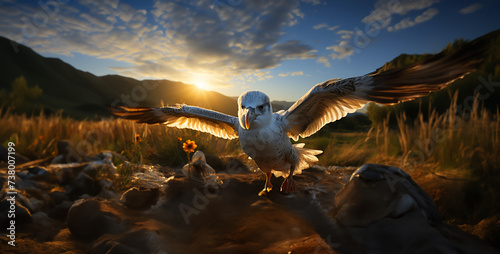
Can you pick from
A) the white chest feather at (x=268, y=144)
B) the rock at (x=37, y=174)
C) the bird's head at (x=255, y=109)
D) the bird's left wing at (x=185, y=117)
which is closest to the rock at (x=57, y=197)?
the rock at (x=37, y=174)

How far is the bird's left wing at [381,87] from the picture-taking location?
222 cm

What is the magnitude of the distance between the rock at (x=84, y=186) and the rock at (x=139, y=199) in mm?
1289

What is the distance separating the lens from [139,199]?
323cm

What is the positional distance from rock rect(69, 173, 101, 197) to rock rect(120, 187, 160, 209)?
129cm

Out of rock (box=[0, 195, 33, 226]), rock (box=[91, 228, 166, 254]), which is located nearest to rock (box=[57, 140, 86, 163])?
rock (box=[0, 195, 33, 226])

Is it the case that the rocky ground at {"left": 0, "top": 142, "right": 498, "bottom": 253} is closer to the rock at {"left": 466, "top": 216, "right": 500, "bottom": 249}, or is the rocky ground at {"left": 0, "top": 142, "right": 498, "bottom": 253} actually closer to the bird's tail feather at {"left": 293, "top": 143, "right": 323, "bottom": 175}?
the rock at {"left": 466, "top": 216, "right": 500, "bottom": 249}

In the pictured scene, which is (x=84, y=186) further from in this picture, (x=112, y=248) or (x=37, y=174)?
(x=112, y=248)

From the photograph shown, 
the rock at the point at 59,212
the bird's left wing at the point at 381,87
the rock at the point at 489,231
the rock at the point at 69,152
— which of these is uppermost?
the bird's left wing at the point at 381,87

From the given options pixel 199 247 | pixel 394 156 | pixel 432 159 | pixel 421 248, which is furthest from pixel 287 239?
pixel 394 156

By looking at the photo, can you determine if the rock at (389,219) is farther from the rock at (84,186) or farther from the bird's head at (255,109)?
the rock at (84,186)

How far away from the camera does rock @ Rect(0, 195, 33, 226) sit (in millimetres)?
2834

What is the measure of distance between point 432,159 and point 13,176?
762cm

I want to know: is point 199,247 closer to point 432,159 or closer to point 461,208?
point 461,208

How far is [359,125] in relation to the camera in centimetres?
2053
